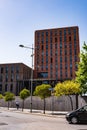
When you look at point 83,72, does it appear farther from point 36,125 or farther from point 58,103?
point 36,125

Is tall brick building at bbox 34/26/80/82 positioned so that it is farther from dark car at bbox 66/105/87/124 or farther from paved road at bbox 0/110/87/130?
dark car at bbox 66/105/87/124

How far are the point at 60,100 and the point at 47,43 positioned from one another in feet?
277

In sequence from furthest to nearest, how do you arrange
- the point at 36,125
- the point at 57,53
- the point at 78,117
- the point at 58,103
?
the point at 57,53
the point at 58,103
the point at 78,117
the point at 36,125

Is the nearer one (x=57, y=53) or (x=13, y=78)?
(x=13, y=78)

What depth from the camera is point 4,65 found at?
9662cm

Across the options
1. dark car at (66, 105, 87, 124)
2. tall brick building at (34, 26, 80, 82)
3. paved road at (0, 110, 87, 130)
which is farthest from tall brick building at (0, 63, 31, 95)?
dark car at (66, 105, 87, 124)

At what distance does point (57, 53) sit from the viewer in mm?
114125

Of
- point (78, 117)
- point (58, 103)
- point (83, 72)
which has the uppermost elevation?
point (83, 72)

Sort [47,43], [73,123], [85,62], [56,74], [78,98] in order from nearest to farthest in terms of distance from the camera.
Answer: [73,123] < [85,62] < [78,98] < [56,74] < [47,43]

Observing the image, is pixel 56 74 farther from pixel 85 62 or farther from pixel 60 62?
pixel 85 62

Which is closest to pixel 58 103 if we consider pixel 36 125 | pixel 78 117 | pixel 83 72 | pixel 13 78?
A: pixel 83 72

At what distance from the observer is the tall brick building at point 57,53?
11031 cm

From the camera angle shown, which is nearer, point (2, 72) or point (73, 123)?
point (73, 123)

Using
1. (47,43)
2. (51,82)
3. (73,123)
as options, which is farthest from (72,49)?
(73,123)
